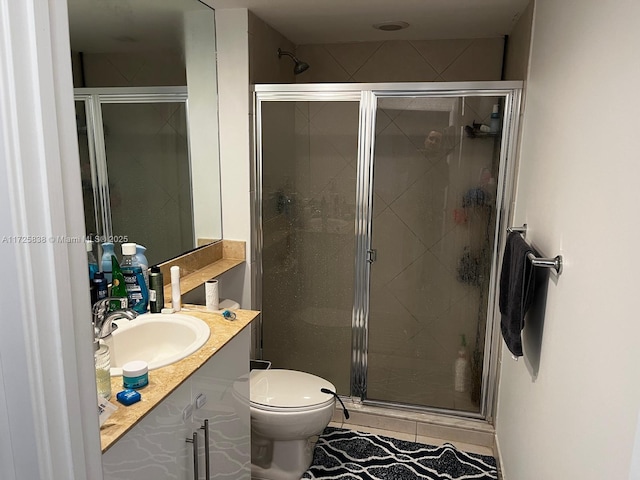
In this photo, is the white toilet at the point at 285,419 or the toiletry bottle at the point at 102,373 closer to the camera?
the toiletry bottle at the point at 102,373

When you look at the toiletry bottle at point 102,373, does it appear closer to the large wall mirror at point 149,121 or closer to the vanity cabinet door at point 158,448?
the vanity cabinet door at point 158,448

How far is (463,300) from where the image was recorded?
2469mm

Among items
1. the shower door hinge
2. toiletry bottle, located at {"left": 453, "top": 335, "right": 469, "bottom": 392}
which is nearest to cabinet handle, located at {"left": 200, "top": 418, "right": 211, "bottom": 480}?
the shower door hinge

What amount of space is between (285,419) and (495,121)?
1.67 meters

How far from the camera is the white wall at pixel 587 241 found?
0.85 meters

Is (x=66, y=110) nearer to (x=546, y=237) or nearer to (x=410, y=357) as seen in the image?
(x=546, y=237)

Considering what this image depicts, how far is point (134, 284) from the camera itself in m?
1.64

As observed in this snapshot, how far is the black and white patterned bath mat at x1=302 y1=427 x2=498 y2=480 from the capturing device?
2.14 metres

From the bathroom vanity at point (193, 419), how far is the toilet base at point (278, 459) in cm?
34

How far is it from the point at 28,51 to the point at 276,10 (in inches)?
75.8

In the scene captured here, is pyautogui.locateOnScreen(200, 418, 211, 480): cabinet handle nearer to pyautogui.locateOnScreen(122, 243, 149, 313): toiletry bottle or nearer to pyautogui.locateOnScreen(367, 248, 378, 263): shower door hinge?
pyautogui.locateOnScreen(122, 243, 149, 313): toiletry bottle

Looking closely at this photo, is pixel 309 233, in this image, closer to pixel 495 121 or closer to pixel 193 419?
pixel 495 121

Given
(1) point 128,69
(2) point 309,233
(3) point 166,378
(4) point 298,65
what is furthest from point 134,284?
(4) point 298,65

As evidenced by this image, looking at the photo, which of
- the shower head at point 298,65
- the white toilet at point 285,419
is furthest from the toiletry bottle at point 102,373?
the shower head at point 298,65
